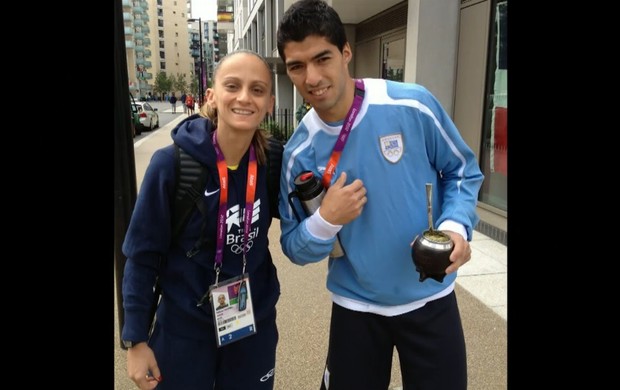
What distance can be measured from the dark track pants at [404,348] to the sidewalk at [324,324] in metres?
1.29

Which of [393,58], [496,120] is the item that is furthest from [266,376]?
[393,58]

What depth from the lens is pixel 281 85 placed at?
21469 mm

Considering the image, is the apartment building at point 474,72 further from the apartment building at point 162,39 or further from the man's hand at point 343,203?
the apartment building at point 162,39

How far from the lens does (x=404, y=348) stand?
6.21 feet

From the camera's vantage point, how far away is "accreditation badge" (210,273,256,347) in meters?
1.84

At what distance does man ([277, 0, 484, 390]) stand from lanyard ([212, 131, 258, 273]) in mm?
143

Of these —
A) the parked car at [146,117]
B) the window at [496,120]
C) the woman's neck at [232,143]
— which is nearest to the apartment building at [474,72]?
the window at [496,120]

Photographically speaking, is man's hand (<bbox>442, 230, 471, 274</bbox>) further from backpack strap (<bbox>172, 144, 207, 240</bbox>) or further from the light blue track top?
backpack strap (<bbox>172, 144, 207, 240</bbox>)

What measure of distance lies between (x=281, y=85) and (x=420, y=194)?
20.4 metres

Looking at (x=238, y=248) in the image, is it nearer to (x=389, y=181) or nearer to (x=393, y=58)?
(x=389, y=181)

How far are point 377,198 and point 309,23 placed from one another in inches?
28.9

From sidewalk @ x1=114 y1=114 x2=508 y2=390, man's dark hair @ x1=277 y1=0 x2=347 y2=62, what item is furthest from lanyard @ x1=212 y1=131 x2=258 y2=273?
sidewalk @ x1=114 y1=114 x2=508 y2=390
